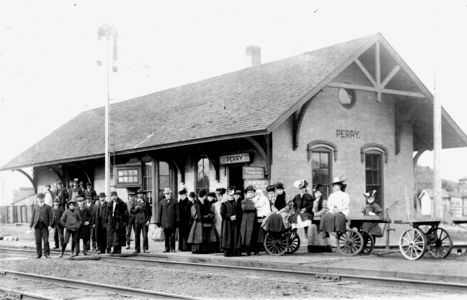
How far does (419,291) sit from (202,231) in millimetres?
7122

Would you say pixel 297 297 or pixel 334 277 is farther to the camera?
pixel 334 277

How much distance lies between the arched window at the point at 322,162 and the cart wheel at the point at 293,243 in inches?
138

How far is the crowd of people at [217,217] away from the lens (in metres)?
14.5

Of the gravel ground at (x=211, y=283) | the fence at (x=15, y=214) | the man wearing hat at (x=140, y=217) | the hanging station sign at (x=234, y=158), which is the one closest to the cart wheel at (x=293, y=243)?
the gravel ground at (x=211, y=283)

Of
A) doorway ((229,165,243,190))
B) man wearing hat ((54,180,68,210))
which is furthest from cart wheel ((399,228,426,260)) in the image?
Result: man wearing hat ((54,180,68,210))

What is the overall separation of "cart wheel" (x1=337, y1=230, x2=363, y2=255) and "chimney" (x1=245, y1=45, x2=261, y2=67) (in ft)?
40.6

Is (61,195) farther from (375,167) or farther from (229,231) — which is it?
(375,167)

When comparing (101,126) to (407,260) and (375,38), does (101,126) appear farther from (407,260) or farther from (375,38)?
(407,260)

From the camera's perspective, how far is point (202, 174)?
2012 cm

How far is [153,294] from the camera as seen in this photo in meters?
9.20

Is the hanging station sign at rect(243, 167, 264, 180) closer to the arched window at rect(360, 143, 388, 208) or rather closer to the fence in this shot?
the arched window at rect(360, 143, 388, 208)

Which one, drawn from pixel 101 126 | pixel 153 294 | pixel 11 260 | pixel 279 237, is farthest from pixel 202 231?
pixel 101 126

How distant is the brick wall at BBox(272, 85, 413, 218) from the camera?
706 inches

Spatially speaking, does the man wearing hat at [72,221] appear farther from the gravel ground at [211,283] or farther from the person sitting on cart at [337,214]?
the person sitting on cart at [337,214]
